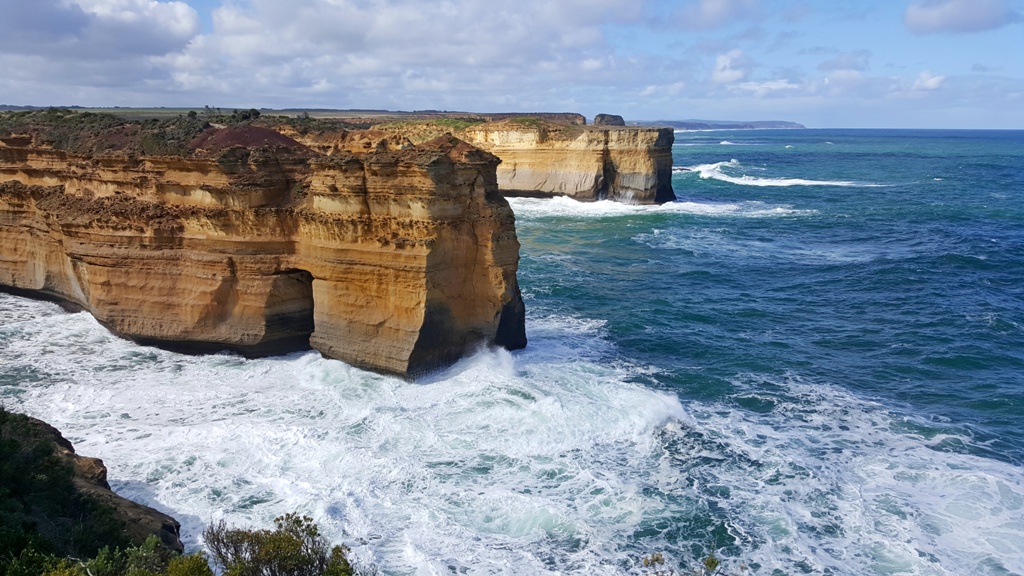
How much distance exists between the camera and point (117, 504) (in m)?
9.87

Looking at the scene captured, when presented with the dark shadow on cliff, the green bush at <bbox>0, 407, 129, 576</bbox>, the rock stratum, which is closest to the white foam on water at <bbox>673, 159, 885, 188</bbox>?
the rock stratum

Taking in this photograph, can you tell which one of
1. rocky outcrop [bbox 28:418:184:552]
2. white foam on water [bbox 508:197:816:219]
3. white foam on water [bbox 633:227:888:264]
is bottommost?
rocky outcrop [bbox 28:418:184:552]

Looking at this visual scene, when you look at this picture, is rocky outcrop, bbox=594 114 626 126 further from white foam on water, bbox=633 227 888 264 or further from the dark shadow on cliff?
the dark shadow on cliff

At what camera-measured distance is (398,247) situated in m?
15.3

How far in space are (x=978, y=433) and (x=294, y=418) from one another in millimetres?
13469

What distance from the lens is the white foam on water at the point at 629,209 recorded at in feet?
154

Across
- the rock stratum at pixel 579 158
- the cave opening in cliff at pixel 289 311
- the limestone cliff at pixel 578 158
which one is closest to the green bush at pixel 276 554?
the cave opening in cliff at pixel 289 311

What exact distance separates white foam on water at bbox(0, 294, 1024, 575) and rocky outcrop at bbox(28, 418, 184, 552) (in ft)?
1.74

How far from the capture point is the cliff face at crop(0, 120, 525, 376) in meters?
15.4

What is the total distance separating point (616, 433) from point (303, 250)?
8120 mm

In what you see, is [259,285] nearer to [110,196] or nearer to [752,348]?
[110,196]

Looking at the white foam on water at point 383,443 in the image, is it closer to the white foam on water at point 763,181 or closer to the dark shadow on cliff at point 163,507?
the dark shadow on cliff at point 163,507

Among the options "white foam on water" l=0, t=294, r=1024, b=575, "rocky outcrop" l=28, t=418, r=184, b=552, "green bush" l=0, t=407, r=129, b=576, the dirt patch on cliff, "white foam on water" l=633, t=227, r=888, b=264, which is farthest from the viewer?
"white foam on water" l=633, t=227, r=888, b=264

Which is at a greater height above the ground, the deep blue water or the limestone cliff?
the limestone cliff
